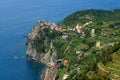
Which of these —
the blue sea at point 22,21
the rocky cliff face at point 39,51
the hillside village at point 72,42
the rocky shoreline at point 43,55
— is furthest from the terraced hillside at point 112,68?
the rocky cliff face at point 39,51

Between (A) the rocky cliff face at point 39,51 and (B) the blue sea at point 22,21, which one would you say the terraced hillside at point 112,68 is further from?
(A) the rocky cliff face at point 39,51

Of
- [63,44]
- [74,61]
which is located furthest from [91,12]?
[74,61]

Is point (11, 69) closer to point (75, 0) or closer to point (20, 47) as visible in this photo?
point (20, 47)

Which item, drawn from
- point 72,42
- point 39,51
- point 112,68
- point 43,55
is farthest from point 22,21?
point 112,68

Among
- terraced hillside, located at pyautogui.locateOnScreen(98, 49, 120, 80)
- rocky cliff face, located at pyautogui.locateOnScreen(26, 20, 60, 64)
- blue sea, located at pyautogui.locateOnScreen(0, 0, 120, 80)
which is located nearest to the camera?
terraced hillside, located at pyautogui.locateOnScreen(98, 49, 120, 80)

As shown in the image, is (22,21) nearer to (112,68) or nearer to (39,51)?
(39,51)

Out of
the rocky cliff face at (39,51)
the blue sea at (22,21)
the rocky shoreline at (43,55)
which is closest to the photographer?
the rocky shoreline at (43,55)

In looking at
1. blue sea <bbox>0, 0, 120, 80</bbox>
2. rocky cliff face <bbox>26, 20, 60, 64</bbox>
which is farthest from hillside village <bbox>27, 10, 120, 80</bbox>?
A: blue sea <bbox>0, 0, 120, 80</bbox>

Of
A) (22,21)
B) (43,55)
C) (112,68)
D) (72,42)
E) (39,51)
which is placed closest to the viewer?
(112,68)

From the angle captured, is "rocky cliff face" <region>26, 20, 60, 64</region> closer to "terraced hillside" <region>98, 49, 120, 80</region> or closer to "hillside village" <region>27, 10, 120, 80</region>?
"hillside village" <region>27, 10, 120, 80</region>
